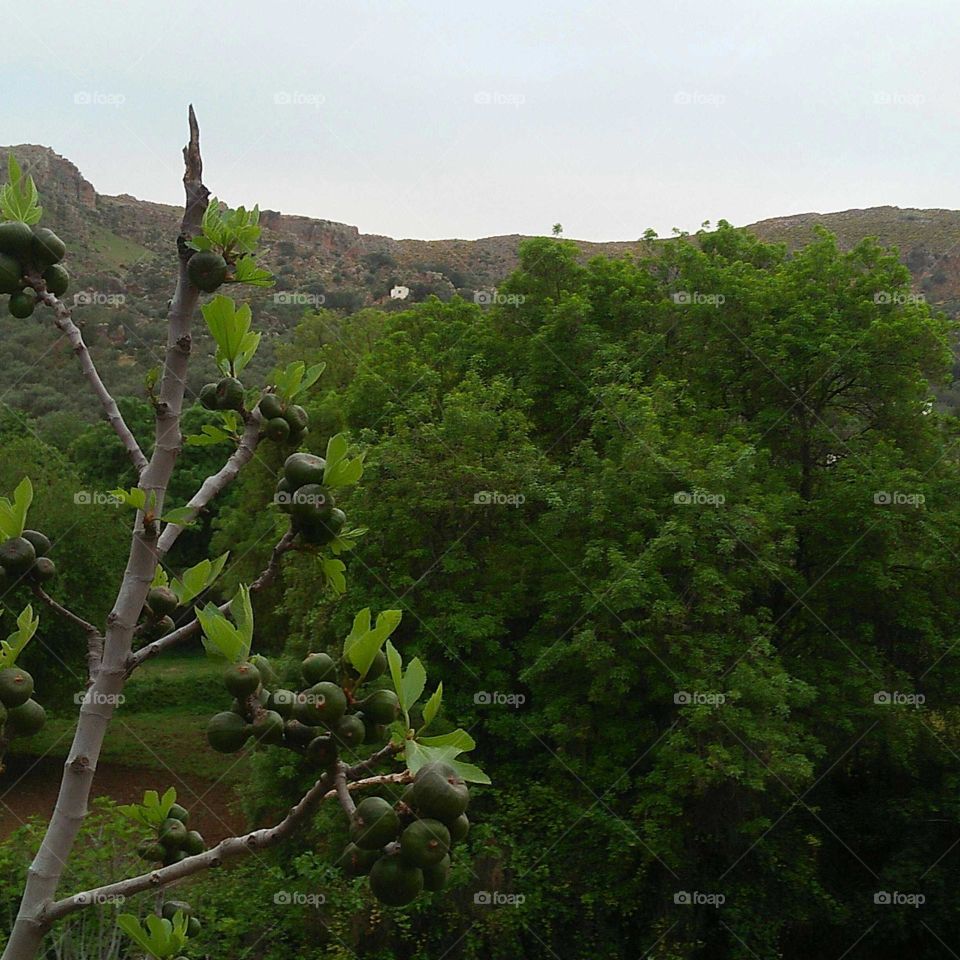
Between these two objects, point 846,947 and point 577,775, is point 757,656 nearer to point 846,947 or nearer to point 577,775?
point 577,775

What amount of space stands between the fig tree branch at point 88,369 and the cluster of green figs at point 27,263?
0.03 metres

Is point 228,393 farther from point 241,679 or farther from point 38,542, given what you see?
point 241,679

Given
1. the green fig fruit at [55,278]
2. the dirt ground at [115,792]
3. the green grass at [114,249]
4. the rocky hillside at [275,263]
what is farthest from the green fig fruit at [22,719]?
the green grass at [114,249]

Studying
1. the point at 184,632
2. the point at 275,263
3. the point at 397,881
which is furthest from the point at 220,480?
the point at 275,263

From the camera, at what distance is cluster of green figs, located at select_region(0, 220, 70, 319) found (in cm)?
230

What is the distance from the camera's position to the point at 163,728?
1083 inches

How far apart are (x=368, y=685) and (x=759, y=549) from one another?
1138 centimetres

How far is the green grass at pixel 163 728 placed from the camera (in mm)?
24391

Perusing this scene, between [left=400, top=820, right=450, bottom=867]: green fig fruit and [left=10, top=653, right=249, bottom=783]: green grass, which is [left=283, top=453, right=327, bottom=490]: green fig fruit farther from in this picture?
[left=10, top=653, right=249, bottom=783]: green grass

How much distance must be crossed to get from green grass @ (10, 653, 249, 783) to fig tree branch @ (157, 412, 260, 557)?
2059 cm

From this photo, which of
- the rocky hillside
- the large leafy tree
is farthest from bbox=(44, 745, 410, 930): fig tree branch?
the rocky hillside

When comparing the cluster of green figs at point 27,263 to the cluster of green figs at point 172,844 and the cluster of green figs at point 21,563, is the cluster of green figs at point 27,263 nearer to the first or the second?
the cluster of green figs at point 21,563

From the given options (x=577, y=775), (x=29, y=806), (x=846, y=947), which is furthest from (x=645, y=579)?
(x=29, y=806)

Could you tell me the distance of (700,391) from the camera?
1658 centimetres
